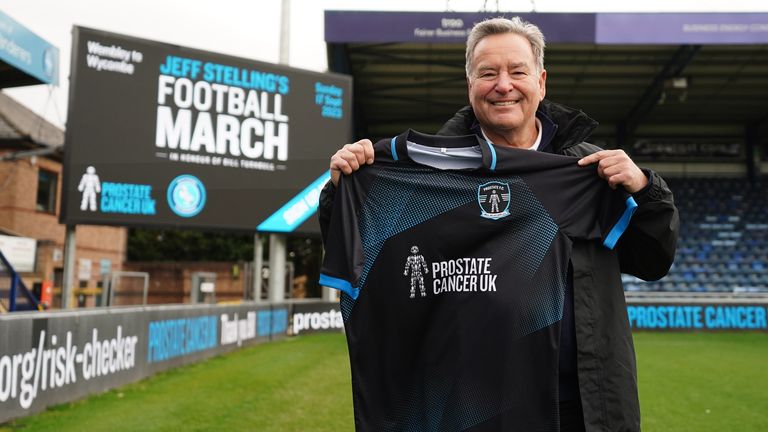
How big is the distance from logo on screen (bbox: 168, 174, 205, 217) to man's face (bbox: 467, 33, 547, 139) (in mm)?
11076

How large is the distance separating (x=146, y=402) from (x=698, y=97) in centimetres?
2254

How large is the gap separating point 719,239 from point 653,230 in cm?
2502

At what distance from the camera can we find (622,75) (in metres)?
22.3

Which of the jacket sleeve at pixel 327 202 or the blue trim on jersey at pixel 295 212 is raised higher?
the blue trim on jersey at pixel 295 212

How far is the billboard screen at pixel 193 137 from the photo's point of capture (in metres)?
12.0

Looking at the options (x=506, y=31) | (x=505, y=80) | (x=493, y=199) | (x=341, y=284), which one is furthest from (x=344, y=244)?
(x=506, y=31)

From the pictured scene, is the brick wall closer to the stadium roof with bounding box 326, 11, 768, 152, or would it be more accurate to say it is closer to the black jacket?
the stadium roof with bounding box 326, 11, 768, 152

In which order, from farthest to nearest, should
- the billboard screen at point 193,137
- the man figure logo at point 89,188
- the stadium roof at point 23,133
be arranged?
1. the stadium roof at point 23,133
2. the billboard screen at point 193,137
3. the man figure logo at point 89,188

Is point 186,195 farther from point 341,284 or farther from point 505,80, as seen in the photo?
point 505,80

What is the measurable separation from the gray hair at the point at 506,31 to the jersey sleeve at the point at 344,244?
0.60 m

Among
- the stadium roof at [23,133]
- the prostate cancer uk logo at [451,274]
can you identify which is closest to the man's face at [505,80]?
the prostate cancer uk logo at [451,274]

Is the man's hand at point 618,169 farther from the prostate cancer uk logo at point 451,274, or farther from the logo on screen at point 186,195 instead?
the logo on screen at point 186,195

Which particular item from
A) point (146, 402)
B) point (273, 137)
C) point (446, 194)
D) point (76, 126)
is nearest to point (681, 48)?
point (273, 137)

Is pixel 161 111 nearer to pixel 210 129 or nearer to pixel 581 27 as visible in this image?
pixel 210 129
